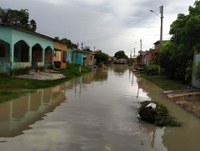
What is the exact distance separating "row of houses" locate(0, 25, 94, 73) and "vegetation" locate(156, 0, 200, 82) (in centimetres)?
1260

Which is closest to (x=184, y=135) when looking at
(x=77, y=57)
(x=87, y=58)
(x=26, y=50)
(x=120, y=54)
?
(x=26, y=50)

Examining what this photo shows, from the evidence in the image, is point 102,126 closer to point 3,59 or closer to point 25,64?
point 3,59

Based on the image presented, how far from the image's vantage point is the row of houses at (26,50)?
77.6 ft

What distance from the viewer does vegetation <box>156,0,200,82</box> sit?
2244 centimetres

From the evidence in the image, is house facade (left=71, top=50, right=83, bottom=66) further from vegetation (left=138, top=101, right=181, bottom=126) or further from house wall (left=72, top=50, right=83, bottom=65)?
vegetation (left=138, top=101, right=181, bottom=126)

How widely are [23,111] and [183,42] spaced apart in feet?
52.1

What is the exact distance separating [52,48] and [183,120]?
89.6 feet

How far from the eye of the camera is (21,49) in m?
30.7

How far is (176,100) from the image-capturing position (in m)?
17.9

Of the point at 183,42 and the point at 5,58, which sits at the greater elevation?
the point at 183,42

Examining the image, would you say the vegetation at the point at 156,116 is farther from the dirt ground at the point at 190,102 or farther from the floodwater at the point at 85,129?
the dirt ground at the point at 190,102

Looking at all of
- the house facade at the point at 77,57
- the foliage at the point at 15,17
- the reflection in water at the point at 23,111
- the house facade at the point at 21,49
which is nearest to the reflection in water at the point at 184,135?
the reflection in water at the point at 23,111

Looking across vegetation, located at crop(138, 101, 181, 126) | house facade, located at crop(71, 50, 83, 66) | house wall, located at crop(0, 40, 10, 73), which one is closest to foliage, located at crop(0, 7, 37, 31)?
house facade, located at crop(71, 50, 83, 66)

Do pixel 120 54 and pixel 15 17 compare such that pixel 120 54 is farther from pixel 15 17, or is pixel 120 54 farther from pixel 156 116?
pixel 156 116
